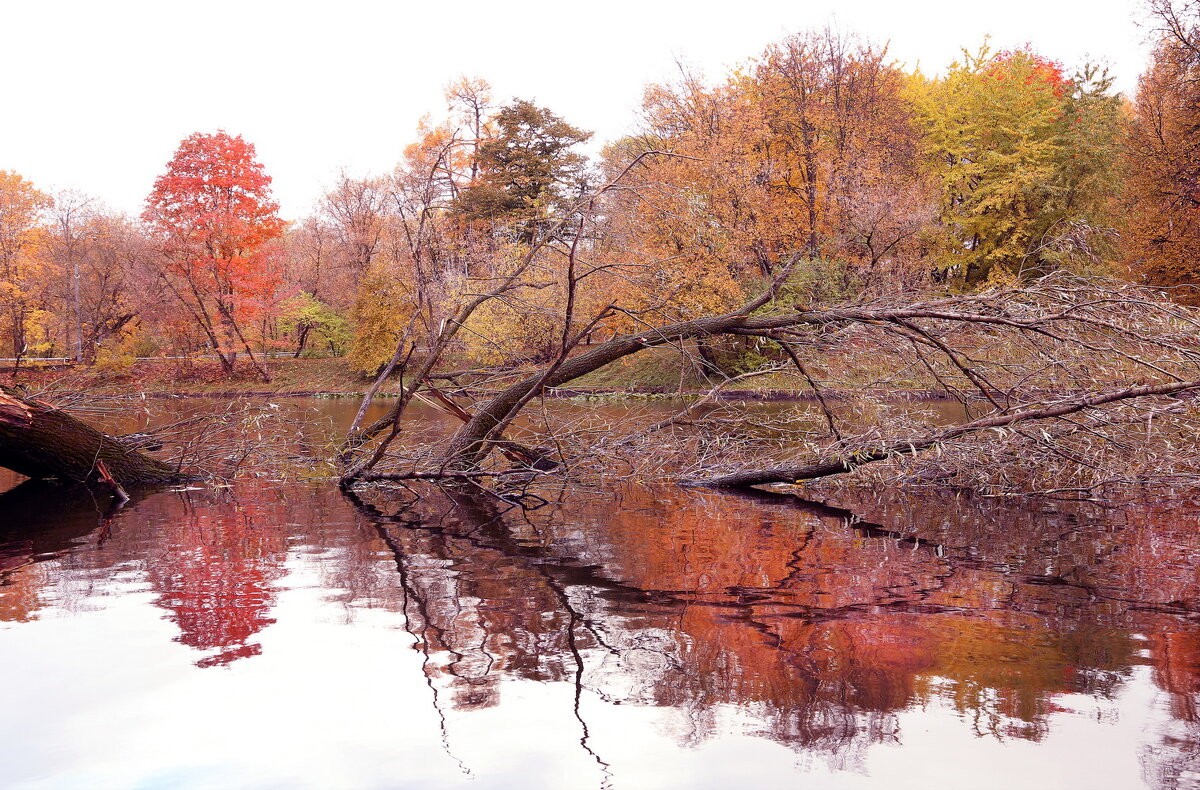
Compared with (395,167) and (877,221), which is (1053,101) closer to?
(877,221)

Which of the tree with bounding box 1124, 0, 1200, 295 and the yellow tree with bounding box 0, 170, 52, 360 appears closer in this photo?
the tree with bounding box 1124, 0, 1200, 295

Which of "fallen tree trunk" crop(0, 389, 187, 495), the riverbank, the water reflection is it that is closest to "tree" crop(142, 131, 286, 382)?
the riverbank

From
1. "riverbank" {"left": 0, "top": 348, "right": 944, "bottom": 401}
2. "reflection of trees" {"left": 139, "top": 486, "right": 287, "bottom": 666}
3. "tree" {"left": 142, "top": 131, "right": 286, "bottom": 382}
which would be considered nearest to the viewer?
"reflection of trees" {"left": 139, "top": 486, "right": 287, "bottom": 666}

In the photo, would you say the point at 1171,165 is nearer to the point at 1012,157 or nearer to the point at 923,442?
the point at 1012,157

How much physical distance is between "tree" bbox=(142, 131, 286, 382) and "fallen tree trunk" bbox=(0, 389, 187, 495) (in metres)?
30.0

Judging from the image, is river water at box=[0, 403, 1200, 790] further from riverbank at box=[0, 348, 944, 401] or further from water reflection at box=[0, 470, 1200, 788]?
riverbank at box=[0, 348, 944, 401]

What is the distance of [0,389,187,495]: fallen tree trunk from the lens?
9.92 m

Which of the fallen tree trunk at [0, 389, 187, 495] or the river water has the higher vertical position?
the fallen tree trunk at [0, 389, 187, 495]

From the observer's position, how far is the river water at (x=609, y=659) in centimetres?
342

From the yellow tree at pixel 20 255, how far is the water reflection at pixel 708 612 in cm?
3678

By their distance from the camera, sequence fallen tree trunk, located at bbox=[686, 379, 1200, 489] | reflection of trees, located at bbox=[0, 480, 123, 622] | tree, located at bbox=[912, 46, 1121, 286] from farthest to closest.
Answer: tree, located at bbox=[912, 46, 1121, 286] → fallen tree trunk, located at bbox=[686, 379, 1200, 489] → reflection of trees, located at bbox=[0, 480, 123, 622]

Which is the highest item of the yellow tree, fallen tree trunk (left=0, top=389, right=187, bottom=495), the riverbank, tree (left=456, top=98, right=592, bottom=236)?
tree (left=456, top=98, right=592, bottom=236)

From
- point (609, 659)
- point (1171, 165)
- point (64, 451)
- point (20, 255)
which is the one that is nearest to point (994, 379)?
point (609, 659)

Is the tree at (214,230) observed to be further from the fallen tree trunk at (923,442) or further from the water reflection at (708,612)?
the fallen tree trunk at (923,442)
